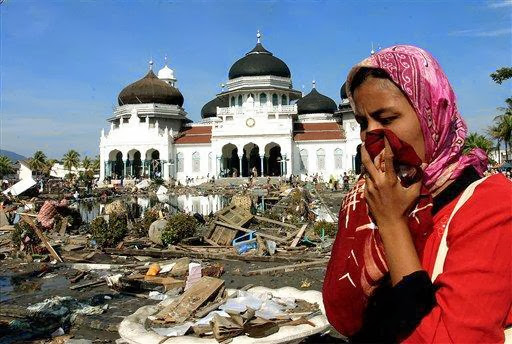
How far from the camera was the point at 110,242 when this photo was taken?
41.0 feet

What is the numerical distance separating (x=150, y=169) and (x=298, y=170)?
1531cm

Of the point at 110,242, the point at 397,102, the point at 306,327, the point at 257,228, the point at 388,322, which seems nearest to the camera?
the point at 388,322

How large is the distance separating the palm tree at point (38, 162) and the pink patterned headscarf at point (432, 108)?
64.7 m

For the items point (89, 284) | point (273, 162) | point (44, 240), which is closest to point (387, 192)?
point (89, 284)

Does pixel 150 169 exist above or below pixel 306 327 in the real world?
above

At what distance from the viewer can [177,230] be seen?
12.3 metres

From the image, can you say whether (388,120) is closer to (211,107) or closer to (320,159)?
(320,159)

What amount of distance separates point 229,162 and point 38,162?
28.2 meters

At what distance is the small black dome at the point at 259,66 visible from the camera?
4734 cm

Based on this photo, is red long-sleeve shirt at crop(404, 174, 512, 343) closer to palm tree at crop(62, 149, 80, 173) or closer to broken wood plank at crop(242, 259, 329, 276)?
broken wood plank at crop(242, 259, 329, 276)

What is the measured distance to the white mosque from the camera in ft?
143

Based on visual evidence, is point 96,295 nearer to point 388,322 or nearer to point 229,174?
point 388,322

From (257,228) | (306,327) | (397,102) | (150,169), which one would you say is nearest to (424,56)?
(397,102)

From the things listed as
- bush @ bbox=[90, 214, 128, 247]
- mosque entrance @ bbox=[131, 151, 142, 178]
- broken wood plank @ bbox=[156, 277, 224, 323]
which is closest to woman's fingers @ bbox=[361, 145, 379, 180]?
broken wood plank @ bbox=[156, 277, 224, 323]
